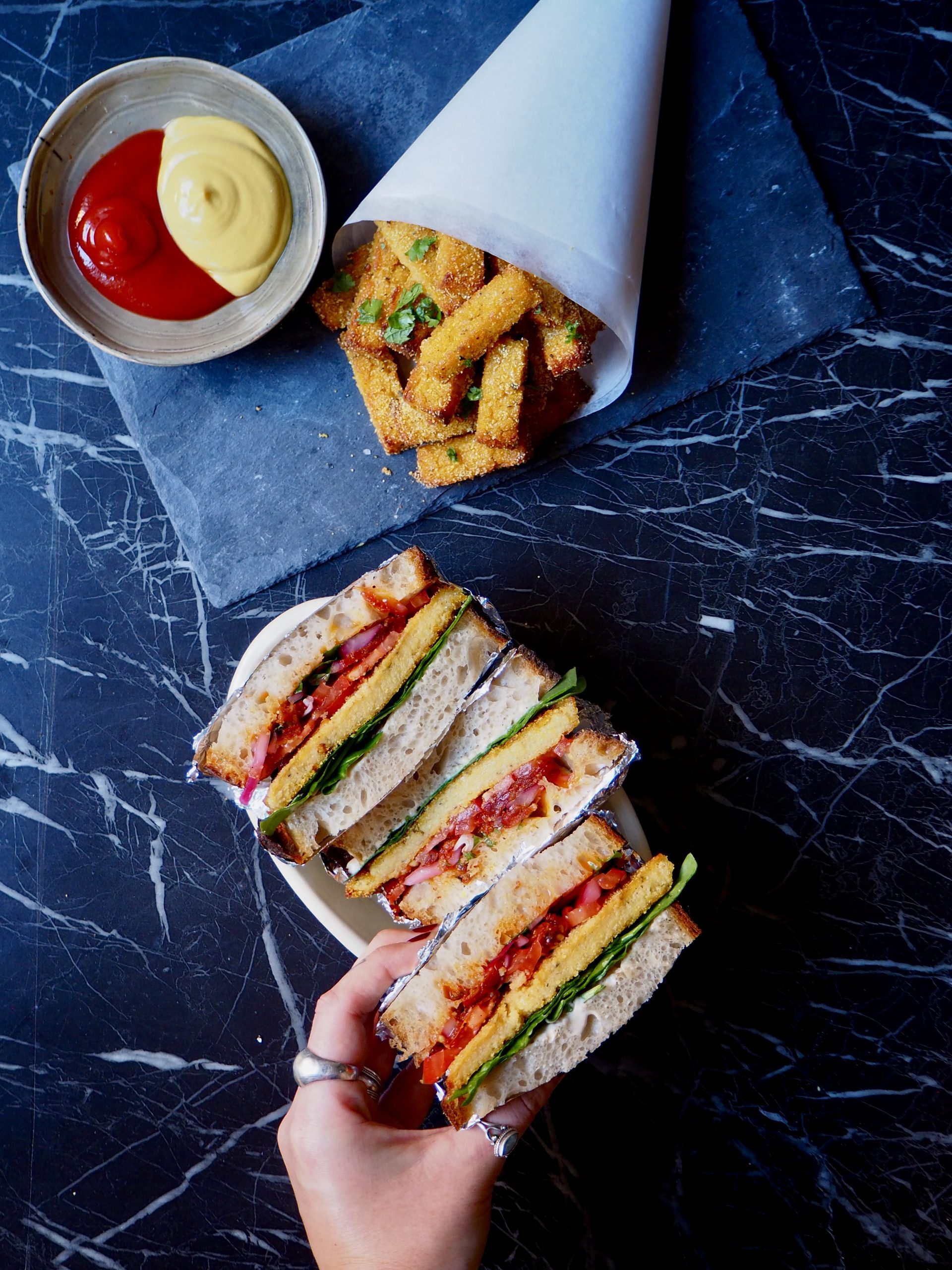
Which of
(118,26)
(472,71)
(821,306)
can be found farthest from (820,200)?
(118,26)

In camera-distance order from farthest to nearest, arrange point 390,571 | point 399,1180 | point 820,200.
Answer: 1. point 820,200
2. point 390,571
3. point 399,1180

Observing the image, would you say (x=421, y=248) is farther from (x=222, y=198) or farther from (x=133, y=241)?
(x=133, y=241)

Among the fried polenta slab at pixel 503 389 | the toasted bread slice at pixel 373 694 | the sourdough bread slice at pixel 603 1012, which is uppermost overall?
the fried polenta slab at pixel 503 389

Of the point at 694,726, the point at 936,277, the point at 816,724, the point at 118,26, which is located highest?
the point at 118,26

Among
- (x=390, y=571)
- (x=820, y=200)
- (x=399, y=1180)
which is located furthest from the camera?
(x=820, y=200)

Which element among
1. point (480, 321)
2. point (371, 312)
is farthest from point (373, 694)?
point (371, 312)

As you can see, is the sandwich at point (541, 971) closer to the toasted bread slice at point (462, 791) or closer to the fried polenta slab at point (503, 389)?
the toasted bread slice at point (462, 791)

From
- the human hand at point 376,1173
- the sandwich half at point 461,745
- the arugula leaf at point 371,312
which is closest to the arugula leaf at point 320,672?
the sandwich half at point 461,745

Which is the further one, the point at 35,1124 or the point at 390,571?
the point at 35,1124

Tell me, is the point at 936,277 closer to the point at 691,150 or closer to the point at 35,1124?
the point at 691,150
